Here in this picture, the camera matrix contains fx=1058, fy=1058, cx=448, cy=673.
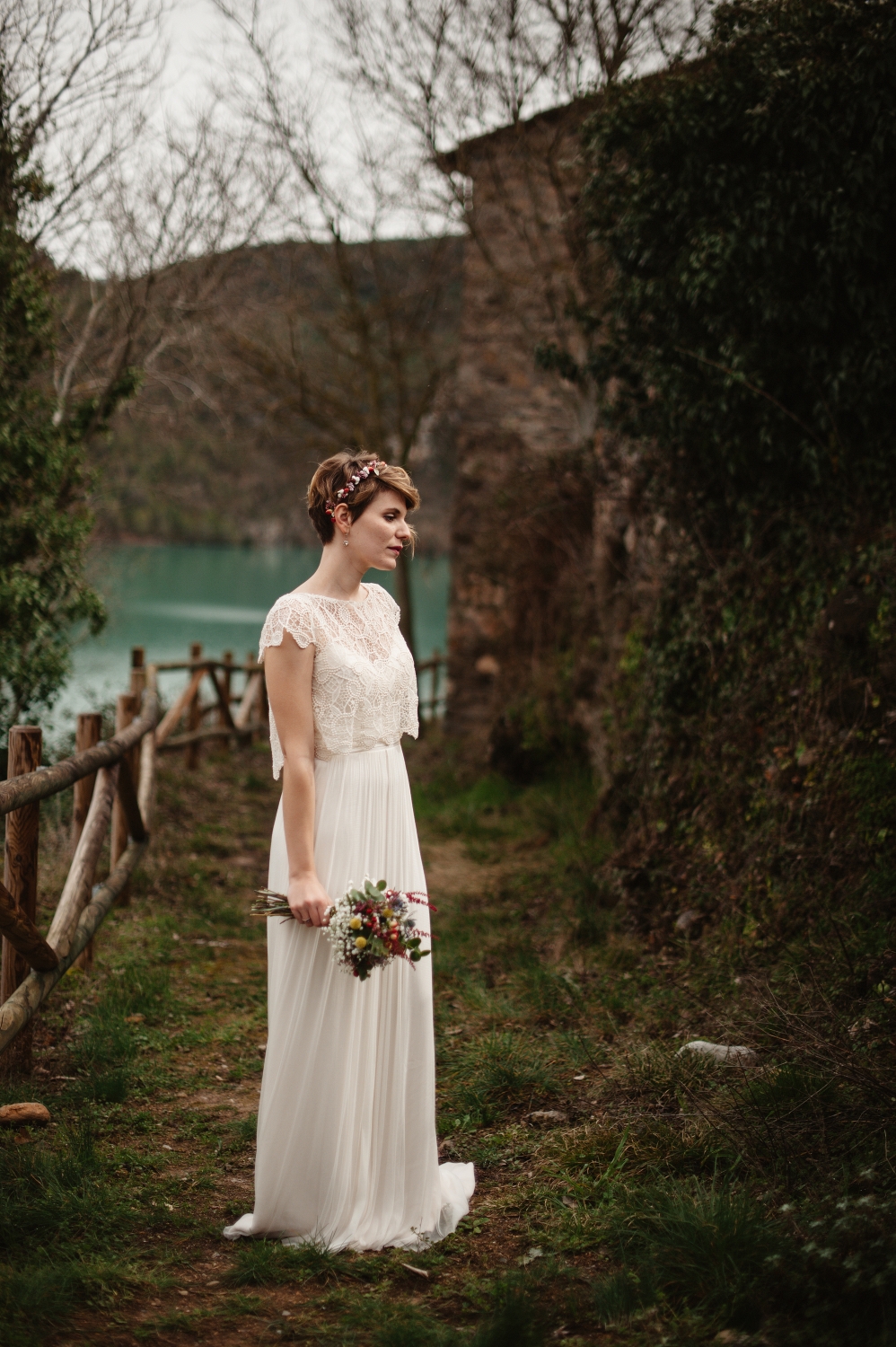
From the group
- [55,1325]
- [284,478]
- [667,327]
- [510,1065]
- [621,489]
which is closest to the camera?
[55,1325]

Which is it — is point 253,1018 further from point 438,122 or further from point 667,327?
point 438,122

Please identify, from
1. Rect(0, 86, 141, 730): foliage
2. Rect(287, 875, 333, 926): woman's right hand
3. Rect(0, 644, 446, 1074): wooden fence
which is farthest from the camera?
Rect(0, 86, 141, 730): foliage

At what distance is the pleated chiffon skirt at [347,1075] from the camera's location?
9.69ft

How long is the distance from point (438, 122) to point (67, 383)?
4.14m

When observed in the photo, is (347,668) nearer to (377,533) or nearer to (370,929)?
(377,533)

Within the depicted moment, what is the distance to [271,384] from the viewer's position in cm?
1416

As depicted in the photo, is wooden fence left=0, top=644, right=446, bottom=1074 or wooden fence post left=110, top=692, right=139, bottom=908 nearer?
wooden fence left=0, top=644, right=446, bottom=1074

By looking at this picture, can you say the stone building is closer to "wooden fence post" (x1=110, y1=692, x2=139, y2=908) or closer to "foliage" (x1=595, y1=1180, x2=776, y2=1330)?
"wooden fence post" (x1=110, y1=692, x2=139, y2=908)

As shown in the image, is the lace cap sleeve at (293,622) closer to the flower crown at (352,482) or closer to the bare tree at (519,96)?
the flower crown at (352,482)

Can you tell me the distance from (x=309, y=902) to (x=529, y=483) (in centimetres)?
756

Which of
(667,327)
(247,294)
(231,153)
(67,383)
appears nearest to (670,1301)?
(667,327)

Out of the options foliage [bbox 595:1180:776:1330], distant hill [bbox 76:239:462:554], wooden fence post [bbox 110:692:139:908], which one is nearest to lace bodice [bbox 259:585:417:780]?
foliage [bbox 595:1180:776:1330]

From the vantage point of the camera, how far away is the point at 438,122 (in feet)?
31.0

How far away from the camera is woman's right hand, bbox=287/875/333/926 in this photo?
287 centimetres
